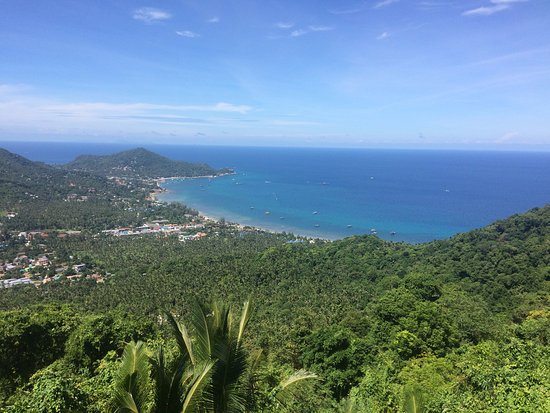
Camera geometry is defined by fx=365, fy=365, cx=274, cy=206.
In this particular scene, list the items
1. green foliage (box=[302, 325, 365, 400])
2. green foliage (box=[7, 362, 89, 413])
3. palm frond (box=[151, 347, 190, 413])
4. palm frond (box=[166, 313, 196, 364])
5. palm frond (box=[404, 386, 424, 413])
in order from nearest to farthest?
palm frond (box=[151, 347, 190, 413]) → palm frond (box=[166, 313, 196, 364]) → green foliage (box=[7, 362, 89, 413]) → palm frond (box=[404, 386, 424, 413]) → green foliage (box=[302, 325, 365, 400])

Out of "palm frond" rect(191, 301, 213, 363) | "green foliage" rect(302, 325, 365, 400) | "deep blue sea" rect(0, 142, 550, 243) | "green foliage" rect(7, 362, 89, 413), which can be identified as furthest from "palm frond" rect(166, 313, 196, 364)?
"deep blue sea" rect(0, 142, 550, 243)

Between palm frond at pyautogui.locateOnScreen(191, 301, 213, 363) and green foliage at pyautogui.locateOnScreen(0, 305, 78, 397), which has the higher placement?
palm frond at pyautogui.locateOnScreen(191, 301, 213, 363)

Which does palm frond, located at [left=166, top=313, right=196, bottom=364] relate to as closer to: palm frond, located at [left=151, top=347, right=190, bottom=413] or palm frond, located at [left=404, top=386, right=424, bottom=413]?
palm frond, located at [left=151, top=347, right=190, bottom=413]

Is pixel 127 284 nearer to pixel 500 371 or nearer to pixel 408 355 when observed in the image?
pixel 408 355

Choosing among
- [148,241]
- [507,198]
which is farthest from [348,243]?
[507,198]

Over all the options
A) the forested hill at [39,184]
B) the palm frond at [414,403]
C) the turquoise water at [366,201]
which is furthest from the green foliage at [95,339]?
the forested hill at [39,184]

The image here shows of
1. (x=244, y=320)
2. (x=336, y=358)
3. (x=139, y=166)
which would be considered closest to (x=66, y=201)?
(x=139, y=166)

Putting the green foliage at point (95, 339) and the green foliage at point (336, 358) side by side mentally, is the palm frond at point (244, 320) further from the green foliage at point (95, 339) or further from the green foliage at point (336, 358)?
the green foliage at point (336, 358)

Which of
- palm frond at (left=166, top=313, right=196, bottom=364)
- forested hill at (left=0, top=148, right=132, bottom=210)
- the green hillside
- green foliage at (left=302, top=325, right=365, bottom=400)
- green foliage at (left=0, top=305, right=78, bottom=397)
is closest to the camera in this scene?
palm frond at (left=166, top=313, right=196, bottom=364)
